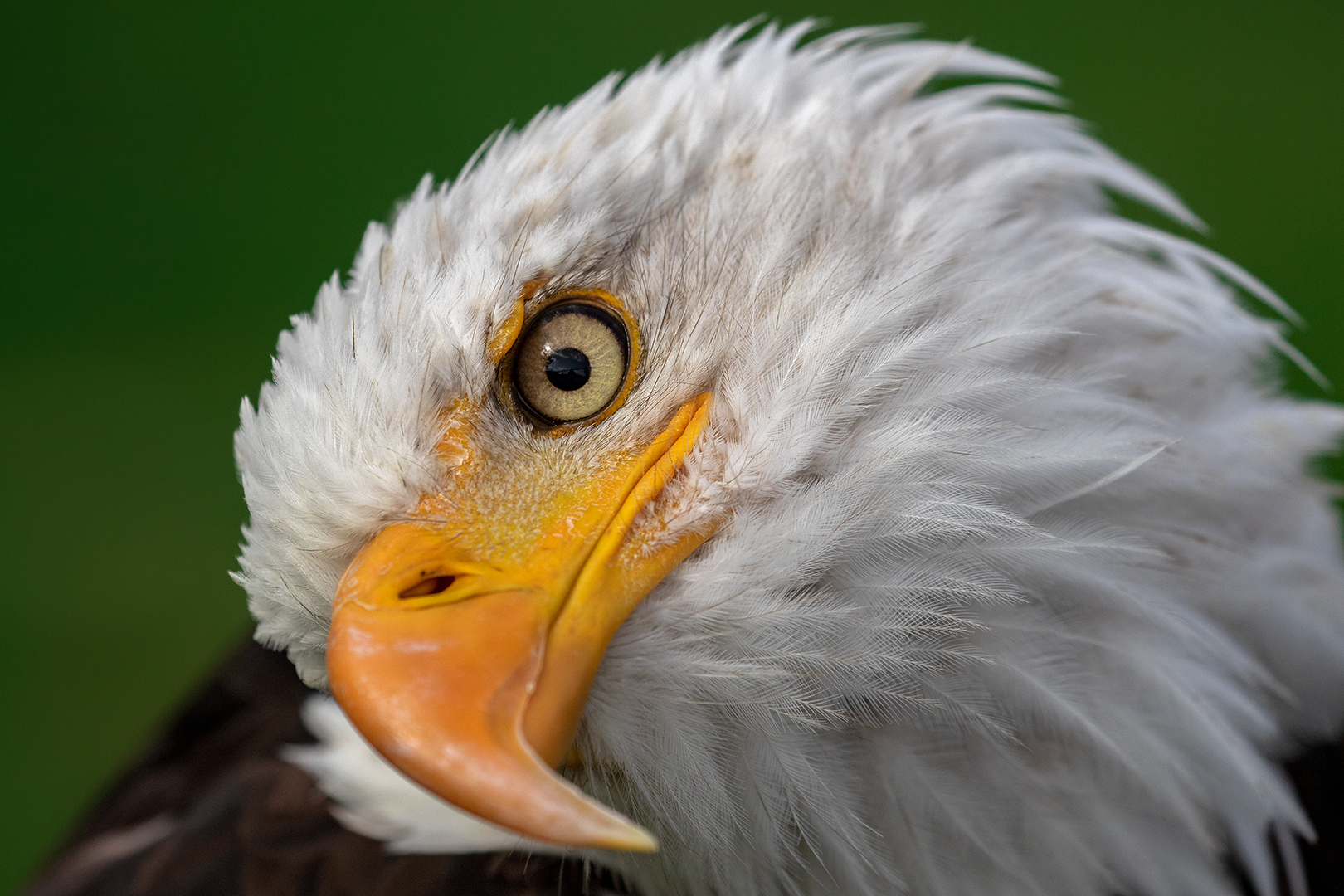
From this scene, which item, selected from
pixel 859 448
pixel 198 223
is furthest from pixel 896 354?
pixel 198 223

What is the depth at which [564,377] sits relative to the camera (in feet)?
3.06

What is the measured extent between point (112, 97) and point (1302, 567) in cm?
457

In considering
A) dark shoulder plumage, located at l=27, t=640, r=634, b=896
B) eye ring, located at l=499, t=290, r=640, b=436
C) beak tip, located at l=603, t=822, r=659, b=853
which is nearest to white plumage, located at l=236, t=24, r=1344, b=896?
eye ring, located at l=499, t=290, r=640, b=436

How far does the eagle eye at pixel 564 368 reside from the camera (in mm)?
932

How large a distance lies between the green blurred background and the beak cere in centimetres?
289

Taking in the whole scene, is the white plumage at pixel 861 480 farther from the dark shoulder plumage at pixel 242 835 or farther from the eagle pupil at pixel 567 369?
the dark shoulder plumage at pixel 242 835

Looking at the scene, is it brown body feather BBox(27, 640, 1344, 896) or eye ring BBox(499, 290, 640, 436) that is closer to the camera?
eye ring BBox(499, 290, 640, 436)

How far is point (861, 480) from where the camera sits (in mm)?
914

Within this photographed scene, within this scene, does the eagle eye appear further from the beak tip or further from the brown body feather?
the brown body feather

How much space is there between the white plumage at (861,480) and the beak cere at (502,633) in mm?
28

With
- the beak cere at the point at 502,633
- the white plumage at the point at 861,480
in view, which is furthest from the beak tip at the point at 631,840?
the white plumage at the point at 861,480

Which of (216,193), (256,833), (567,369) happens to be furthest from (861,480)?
(216,193)

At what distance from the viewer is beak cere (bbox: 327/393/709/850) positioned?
77cm

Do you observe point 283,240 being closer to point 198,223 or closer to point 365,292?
point 198,223
